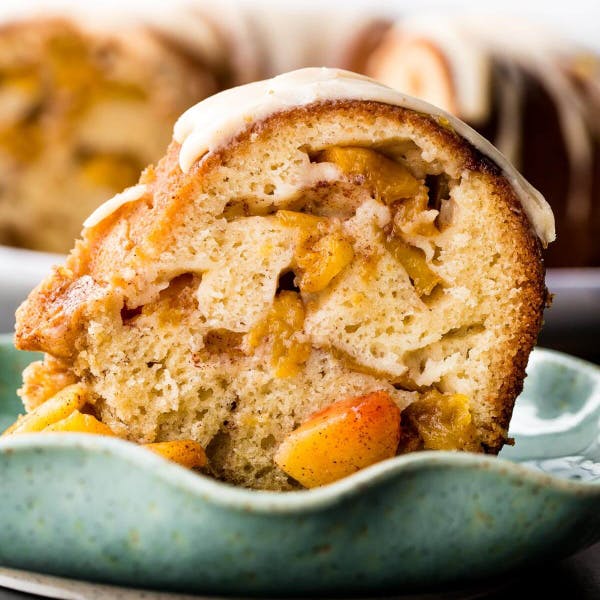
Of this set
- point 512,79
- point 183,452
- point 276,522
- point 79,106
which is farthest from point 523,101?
point 276,522

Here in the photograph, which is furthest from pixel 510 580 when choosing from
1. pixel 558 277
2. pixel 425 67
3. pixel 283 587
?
pixel 425 67

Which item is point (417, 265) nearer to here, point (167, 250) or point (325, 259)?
point (325, 259)

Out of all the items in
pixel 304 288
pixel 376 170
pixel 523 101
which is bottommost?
pixel 304 288

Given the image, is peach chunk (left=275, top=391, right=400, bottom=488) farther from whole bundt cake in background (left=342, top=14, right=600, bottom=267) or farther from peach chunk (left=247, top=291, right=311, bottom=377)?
whole bundt cake in background (left=342, top=14, right=600, bottom=267)

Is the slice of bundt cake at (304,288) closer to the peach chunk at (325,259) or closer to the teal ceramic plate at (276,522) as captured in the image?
the peach chunk at (325,259)

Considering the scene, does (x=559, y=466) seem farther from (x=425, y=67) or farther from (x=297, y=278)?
(x=425, y=67)

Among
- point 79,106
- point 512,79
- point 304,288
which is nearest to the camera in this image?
point 304,288

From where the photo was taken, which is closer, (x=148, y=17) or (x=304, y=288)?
(x=304, y=288)

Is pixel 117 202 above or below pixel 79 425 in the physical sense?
above
